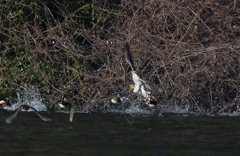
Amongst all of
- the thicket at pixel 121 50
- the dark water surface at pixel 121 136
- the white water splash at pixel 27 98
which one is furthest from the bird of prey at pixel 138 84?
the white water splash at pixel 27 98

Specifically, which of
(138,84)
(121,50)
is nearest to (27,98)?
(121,50)

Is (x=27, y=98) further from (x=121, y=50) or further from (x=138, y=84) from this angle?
(x=138, y=84)

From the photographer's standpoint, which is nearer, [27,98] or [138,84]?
[138,84]

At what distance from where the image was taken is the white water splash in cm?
1295

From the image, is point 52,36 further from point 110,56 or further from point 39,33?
point 110,56

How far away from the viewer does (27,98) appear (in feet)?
43.5

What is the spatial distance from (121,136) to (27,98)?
233 inches

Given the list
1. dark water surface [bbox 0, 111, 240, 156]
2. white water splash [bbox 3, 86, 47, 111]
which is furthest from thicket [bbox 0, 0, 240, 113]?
dark water surface [bbox 0, 111, 240, 156]

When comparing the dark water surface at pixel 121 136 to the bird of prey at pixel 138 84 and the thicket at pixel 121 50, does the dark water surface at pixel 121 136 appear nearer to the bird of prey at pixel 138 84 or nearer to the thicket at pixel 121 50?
the bird of prey at pixel 138 84

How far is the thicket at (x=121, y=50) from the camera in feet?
40.5

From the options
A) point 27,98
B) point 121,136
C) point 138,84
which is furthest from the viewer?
point 27,98

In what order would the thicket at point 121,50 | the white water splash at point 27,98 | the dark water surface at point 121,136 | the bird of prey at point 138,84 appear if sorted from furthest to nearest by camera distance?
1. the white water splash at point 27,98
2. the thicket at point 121,50
3. the bird of prey at point 138,84
4. the dark water surface at point 121,136

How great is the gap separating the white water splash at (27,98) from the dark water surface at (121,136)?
188cm

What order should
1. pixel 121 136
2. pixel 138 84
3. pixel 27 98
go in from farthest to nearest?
1. pixel 27 98
2. pixel 138 84
3. pixel 121 136
